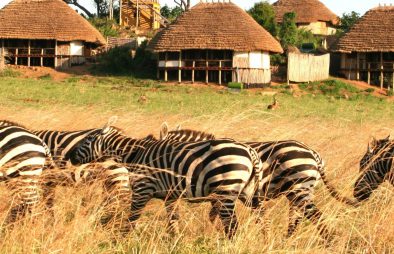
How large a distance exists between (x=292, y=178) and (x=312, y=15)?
4993cm

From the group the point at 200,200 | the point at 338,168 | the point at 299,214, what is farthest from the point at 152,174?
the point at 338,168

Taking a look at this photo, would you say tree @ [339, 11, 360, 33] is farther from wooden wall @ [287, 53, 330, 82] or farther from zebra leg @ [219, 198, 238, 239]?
zebra leg @ [219, 198, 238, 239]

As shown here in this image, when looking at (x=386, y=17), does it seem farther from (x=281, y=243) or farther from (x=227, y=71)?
(x=281, y=243)

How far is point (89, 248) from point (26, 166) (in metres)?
1.21

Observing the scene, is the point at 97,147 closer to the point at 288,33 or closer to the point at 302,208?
the point at 302,208

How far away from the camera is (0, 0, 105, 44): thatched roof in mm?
36438

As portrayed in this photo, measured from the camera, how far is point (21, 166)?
529cm

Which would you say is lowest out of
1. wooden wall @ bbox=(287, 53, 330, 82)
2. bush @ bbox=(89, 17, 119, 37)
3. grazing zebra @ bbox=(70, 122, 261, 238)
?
grazing zebra @ bbox=(70, 122, 261, 238)

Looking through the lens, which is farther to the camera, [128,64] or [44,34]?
[44,34]

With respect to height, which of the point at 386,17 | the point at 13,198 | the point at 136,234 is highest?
the point at 386,17

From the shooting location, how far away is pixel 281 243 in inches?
188

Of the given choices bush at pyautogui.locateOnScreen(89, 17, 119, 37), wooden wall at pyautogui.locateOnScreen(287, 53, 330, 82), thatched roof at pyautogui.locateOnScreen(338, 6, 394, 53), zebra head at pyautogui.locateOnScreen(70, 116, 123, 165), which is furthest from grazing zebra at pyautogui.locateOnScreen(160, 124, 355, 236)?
bush at pyautogui.locateOnScreen(89, 17, 119, 37)

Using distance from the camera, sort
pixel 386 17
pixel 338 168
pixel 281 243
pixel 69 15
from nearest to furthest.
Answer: pixel 281 243 < pixel 338 168 < pixel 386 17 < pixel 69 15

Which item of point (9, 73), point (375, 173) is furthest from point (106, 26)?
point (375, 173)
